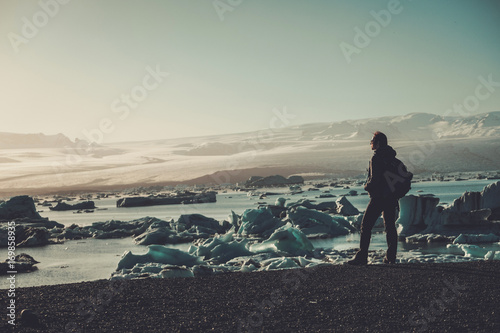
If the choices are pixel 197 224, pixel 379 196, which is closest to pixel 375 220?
pixel 379 196

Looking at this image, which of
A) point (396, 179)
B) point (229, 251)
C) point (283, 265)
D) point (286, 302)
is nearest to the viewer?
point (286, 302)

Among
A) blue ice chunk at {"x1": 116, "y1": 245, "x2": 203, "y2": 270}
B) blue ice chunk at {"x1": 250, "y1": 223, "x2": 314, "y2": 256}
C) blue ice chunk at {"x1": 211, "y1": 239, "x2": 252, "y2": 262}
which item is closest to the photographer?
blue ice chunk at {"x1": 116, "y1": 245, "x2": 203, "y2": 270}

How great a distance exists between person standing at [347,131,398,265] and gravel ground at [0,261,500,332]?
1.35 ft

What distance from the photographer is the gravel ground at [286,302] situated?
372 centimetres

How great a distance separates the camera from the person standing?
593 cm

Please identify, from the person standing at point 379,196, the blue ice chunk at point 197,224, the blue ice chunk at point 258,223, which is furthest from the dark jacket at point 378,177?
the blue ice chunk at point 197,224

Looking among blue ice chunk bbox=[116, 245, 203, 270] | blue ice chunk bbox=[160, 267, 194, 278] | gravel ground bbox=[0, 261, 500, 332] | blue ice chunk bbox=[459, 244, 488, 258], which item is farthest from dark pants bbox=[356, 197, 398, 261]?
blue ice chunk bbox=[459, 244, 488, 258]

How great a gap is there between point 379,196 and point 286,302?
2.13 m

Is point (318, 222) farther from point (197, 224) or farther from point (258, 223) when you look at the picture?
point (197, 224)

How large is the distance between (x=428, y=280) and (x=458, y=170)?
9398 cm

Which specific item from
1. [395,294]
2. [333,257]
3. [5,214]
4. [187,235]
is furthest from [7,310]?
[5,214]

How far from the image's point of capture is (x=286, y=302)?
14.3 feet

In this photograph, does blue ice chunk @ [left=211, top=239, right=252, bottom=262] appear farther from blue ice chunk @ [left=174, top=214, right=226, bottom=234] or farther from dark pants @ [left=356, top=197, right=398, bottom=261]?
blue ice chunk @ [left=174, top=214, right=226, bottom=234]

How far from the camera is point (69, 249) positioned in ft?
49.4
